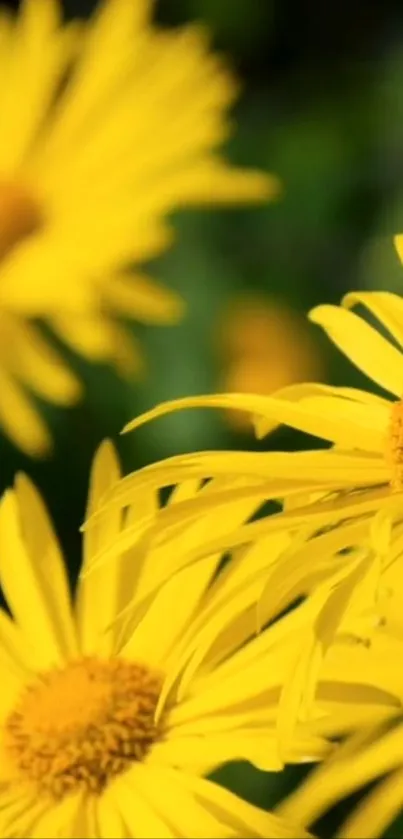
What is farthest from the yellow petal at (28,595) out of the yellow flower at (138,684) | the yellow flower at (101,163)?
the yellow flower at (101,163)

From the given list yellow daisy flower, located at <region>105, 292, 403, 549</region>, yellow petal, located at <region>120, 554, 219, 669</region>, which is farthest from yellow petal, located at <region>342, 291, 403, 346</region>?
yellow petal, located at <region>120, 554, 219, 669</region>

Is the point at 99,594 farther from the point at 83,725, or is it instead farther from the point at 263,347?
the point at 263,347

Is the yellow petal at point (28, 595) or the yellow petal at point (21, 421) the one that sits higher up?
the yellow petal at point (21, 421)

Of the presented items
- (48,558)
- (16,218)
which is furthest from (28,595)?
(16,218)

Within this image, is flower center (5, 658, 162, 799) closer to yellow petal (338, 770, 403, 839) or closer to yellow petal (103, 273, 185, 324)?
yellow petal (338, 770, 403, 839)

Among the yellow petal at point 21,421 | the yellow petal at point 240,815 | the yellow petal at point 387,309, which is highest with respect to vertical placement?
the yellow petal at point 21,421

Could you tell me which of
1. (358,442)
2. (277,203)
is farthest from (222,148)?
(358,442)

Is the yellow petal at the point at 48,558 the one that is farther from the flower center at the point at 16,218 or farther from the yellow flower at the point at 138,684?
the flower center at the point at 16,218
